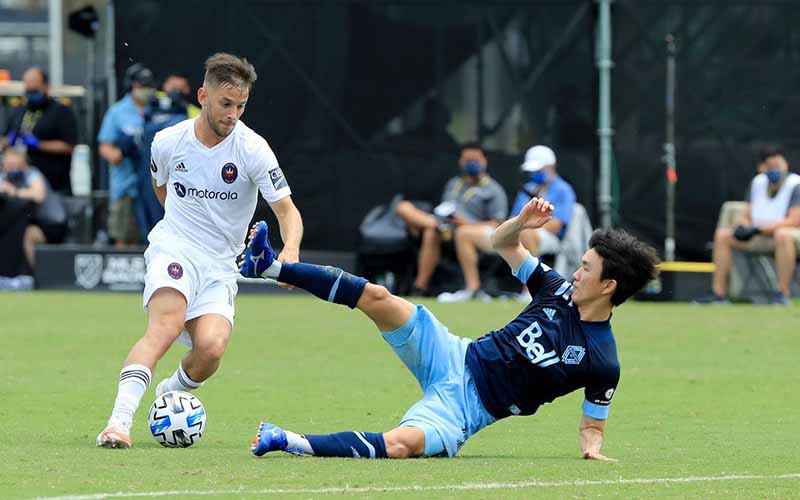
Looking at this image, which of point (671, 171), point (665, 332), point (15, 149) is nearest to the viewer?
point (665, 332)

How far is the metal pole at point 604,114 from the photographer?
20.1 metres

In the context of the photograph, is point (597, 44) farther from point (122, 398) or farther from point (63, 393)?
point (122, 398)

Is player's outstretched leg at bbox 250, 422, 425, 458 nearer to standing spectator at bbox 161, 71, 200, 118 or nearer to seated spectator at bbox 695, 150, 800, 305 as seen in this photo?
seated spectator at bbox 695, 150, 800, 305

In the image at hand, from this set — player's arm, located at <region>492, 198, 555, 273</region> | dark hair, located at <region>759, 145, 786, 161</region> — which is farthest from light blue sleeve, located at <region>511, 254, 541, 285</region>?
dark hair, located at <region>759, 145, 786, 161</region>

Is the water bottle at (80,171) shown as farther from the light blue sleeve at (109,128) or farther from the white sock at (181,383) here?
the white sock at (181,383)

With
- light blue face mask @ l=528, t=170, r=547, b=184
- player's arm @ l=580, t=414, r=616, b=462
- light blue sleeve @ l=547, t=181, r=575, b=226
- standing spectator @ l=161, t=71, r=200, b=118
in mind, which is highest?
standing spectator @ l=161, t=71, r=200, b=118

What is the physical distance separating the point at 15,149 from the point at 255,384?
1101cm

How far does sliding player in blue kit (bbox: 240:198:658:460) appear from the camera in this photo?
7.92m

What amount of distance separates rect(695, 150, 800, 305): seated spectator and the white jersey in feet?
37.8

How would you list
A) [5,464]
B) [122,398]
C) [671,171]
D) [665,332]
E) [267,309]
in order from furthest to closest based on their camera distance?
1. [671,171]
2. [267,309]
3. [665,332]
4. [122,398]
5. [5,464]

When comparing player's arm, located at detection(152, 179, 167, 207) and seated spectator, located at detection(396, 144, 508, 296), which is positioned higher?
player's arm, located at detection(152, 179, 167, 207)

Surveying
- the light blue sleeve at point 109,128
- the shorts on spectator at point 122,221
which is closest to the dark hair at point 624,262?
the light blue sleeve at point 109,128

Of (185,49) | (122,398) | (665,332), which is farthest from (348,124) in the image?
(122,398)

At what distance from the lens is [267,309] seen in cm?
1855
